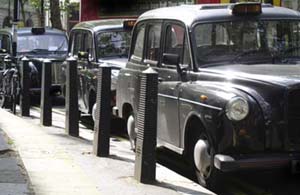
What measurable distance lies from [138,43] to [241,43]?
2.06 meters

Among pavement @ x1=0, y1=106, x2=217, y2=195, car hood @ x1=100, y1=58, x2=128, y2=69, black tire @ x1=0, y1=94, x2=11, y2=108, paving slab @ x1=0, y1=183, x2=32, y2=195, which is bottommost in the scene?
black tire @ x1=0, y1=94, x2=11, y2=108

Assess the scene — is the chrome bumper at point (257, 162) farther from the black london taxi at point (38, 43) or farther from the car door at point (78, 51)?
the black london taxi at point (38, 43)

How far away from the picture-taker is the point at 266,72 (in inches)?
259

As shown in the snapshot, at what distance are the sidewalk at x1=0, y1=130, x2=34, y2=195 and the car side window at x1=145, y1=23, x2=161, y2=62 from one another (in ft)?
7.09

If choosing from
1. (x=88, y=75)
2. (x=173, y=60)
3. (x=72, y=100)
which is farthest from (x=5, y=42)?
(x=173, y=60)

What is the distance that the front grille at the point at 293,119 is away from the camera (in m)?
6.08

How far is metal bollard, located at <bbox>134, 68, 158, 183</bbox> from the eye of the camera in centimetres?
661

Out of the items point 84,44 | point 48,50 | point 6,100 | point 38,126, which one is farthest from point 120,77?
point 48,50

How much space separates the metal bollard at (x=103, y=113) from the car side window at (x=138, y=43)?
2.97 feet

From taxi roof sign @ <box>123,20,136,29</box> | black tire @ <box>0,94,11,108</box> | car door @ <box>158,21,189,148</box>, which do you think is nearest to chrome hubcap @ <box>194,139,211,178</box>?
car door @ <box>158,21,189,148</box>

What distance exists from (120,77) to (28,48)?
8485 millimetres

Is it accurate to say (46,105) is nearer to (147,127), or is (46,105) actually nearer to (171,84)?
(171,84)

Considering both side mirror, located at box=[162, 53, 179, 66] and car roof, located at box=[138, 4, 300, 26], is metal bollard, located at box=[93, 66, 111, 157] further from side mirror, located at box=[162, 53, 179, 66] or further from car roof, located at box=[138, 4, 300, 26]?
car roof, located at box=[138, 4, 300, 26]

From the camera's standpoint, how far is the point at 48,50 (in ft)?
56.7
